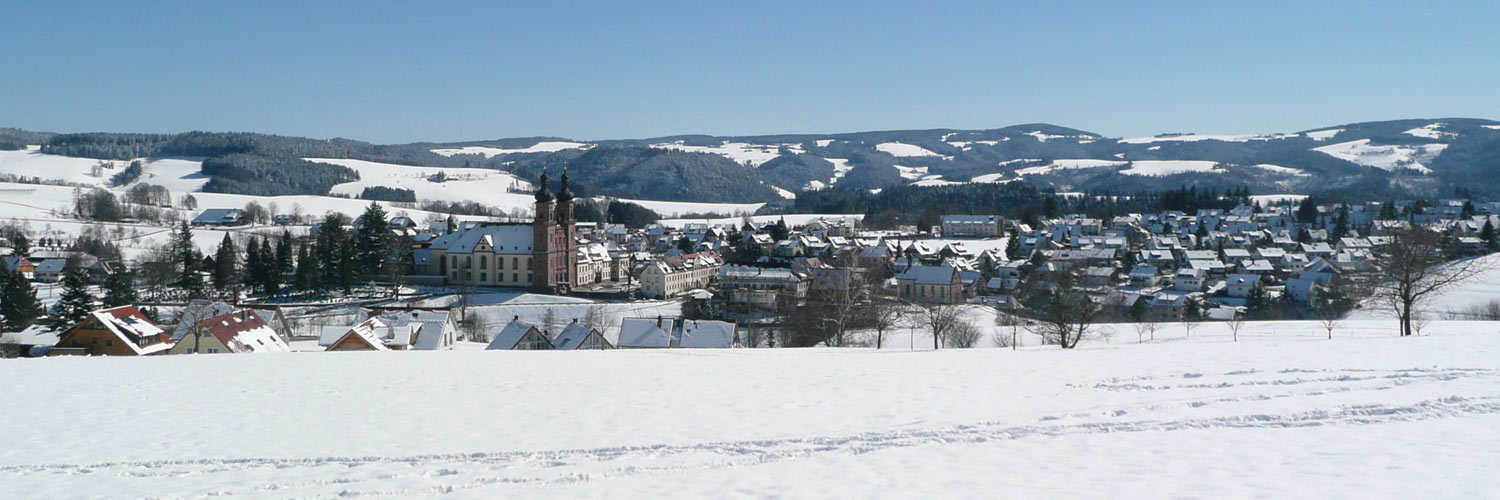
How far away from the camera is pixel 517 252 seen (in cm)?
5303

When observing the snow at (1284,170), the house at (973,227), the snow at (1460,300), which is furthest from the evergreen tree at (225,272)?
the snow at (1284,170)

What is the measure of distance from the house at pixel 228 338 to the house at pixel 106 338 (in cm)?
88

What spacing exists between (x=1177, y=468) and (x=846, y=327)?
2333cm

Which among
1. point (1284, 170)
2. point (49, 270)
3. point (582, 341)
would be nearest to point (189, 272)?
point (49, 270)

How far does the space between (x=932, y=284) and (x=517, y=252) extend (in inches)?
983

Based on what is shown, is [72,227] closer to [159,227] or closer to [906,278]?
[159,227]

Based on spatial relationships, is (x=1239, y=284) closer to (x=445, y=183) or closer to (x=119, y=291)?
(x=119, y=291)

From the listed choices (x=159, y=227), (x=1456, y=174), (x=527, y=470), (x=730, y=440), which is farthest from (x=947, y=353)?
(x=1456, y=174)

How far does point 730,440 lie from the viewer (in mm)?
8281

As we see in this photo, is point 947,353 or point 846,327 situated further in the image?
point 846,327

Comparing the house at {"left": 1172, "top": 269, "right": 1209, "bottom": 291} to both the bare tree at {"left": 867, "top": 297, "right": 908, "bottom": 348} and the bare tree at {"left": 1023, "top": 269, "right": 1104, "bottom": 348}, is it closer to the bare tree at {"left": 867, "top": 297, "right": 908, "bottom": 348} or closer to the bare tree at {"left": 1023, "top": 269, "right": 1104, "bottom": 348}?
the bare tree at {"left": 1023, "top": 269, "right": 1104, "bottom": 348}

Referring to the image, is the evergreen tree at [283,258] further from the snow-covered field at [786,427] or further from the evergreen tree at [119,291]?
the snow-covered field at [786,427]

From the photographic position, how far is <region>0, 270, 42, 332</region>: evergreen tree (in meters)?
31.8

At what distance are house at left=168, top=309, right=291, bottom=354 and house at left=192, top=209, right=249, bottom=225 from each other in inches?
3173
